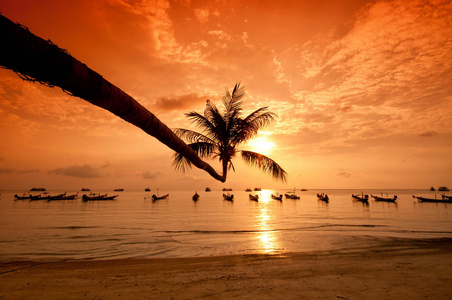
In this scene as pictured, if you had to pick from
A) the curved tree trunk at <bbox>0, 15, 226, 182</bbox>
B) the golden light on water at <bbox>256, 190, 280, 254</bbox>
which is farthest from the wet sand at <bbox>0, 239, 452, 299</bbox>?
the curved tree trunk at <bbox>0, 15, 226, 182</bbox>

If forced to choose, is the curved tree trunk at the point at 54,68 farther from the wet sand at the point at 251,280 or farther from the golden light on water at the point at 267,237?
the golden light on water at the point at 267,237

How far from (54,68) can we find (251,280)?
5.17 metres

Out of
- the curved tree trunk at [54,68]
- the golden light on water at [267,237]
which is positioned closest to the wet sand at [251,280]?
the golden light on water at [267,237]

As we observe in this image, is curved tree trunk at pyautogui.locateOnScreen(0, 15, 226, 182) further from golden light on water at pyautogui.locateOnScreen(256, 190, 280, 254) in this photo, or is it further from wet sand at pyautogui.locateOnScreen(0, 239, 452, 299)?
golden light on water at pyautogui.locateOnScreen(256, 190, 280, 254)

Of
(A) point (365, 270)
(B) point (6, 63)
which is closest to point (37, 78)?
(B) point (6, 63)

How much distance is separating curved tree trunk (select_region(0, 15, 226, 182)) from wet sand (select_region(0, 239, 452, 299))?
362cm

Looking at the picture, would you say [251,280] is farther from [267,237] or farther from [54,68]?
[267,237]

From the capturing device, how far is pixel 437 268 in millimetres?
6086

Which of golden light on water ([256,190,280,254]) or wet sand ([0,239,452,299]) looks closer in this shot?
wet sand ([0,239,452,299])

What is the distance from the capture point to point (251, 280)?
522 centimetres

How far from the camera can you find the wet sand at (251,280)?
443 centimetres

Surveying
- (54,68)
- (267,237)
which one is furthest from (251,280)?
(267,237)

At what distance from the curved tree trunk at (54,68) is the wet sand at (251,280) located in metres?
3.62

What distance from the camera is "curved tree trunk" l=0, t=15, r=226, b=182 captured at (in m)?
1.60
